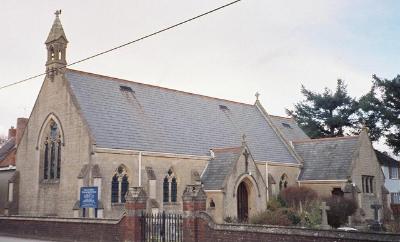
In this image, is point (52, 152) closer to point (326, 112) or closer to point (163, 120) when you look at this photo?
point (163, 120)

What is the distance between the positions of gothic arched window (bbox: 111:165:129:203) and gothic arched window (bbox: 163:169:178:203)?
3450mm

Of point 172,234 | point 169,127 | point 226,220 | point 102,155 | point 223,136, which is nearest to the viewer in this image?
point 172,234

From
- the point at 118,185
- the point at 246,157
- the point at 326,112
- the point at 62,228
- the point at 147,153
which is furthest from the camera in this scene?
the point at 326,112

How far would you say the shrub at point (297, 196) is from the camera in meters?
36.4

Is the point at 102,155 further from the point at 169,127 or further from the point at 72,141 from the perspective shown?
the point at 169,127

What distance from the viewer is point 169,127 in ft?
117

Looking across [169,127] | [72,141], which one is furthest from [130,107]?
[72,141]

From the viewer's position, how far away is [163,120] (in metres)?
35.8

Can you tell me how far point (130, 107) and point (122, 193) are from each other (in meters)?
7.19

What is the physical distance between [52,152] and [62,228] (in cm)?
943

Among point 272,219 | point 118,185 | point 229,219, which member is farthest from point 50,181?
point 272,219

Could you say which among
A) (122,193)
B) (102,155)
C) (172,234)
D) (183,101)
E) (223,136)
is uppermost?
(183,101)

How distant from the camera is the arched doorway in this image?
34.3 metres

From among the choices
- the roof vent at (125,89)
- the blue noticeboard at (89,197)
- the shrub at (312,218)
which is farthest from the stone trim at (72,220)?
the roof vent at (125,89)
